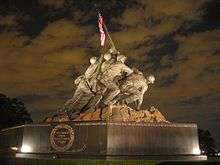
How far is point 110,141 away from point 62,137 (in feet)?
7.21

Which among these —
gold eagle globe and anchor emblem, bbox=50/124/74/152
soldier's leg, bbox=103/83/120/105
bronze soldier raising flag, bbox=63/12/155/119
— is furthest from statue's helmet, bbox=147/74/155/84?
gold eagle globe and anchor emblem, bbox=50/124/74/152

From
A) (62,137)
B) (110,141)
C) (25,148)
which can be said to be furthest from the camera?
(25,148)

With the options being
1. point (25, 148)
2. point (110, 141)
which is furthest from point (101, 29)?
point (25, 148)

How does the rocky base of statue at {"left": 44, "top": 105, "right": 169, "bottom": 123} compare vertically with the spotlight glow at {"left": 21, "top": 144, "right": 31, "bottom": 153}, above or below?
above

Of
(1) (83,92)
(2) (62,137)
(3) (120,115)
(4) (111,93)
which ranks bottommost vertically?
(2) (62,137)

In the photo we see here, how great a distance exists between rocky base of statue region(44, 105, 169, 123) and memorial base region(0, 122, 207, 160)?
115 centimetres

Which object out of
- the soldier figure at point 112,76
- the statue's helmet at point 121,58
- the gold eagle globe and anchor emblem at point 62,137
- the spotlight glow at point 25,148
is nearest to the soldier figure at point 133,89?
the soldier figure at point 112,76

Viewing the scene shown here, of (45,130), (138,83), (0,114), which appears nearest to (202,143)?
(0,114)

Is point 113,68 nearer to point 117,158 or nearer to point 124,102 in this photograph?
point 124,102

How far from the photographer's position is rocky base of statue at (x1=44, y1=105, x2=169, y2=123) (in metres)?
19.1

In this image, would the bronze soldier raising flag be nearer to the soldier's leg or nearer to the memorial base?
the soldier's leg

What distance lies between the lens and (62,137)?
18.2 meters

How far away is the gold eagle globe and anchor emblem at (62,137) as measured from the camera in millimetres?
18000

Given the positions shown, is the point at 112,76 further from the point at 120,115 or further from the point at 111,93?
the point at 120,115
